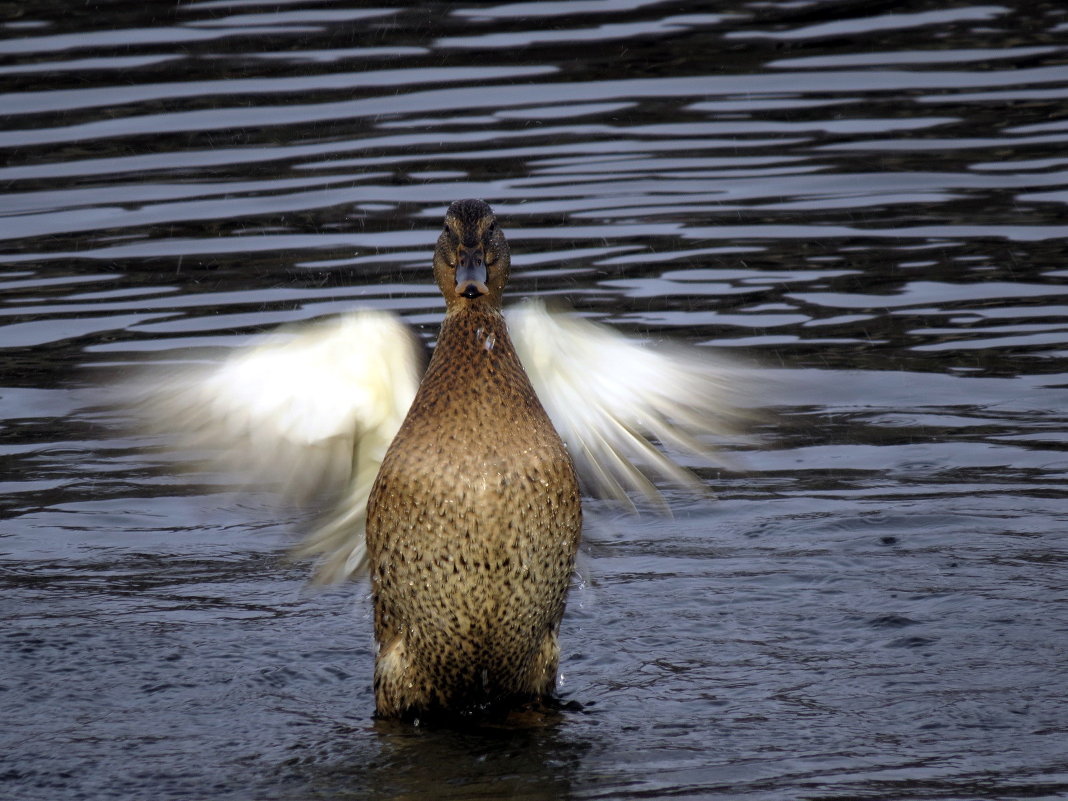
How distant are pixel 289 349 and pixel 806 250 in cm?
448

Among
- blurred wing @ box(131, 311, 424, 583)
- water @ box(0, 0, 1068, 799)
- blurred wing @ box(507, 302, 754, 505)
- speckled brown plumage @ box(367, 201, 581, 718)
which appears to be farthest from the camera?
blurred wing @ box(507, 302, 754, 505)

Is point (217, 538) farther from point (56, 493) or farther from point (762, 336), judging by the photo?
point (762, 336)

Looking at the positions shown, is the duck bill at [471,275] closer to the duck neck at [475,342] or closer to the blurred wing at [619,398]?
the duck neck at [475,342]

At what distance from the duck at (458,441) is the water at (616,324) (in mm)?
276

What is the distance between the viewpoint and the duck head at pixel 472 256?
16.6ft

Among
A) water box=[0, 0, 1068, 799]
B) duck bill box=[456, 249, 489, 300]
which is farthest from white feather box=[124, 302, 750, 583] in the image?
duck bill box=[456, 249, 489, 300]

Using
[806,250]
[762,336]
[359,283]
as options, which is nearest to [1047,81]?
[806,250]

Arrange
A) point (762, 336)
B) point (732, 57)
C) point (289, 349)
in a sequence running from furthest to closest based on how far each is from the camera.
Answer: point (732, 57), point (762, 336), point (289, 349)

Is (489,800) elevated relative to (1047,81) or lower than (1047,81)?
lower

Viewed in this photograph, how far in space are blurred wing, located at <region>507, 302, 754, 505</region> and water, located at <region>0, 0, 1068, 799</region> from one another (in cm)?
51

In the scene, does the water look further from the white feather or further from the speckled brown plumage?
the white feather

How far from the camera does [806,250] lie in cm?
942

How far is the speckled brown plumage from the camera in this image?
4902 mm

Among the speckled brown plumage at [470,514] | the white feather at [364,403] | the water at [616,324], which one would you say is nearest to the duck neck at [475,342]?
the speckled brown plumage at [470,514]
